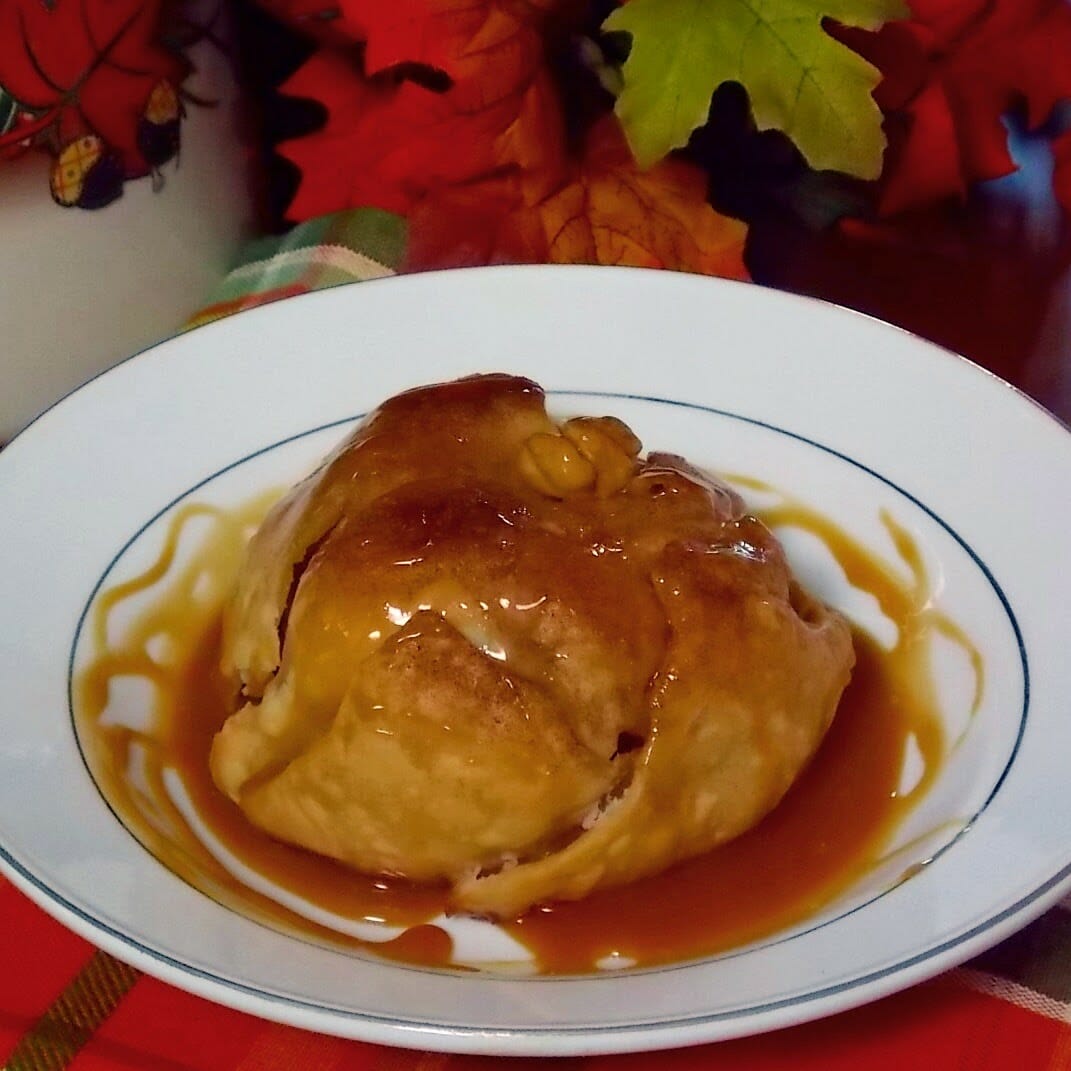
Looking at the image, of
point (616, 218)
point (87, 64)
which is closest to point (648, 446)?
point (616, 218)

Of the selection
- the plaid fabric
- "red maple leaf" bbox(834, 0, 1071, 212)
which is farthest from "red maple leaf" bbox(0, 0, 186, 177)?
"red maple leaf" bbox(834, 0, 1071, 212)

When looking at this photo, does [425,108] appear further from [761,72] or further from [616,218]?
[761,72]

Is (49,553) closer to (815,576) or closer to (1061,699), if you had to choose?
(815,576)

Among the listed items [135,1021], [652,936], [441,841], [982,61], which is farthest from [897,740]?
[982,61]

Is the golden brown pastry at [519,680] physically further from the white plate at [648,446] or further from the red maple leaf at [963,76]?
the red maple leaf at [963,76]

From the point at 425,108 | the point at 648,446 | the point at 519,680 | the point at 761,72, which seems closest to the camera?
the point at 519,680
